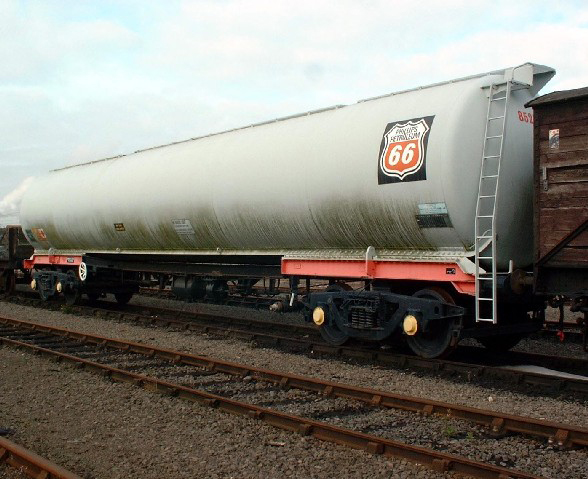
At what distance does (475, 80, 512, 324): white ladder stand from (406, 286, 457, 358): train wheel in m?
0.54

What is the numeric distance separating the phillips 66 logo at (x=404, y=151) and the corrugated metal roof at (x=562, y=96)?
149 centimetres

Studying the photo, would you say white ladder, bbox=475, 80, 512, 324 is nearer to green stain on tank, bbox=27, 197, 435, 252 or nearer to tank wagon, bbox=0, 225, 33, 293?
green stain on tank, bbox=27, 197, 435, 252

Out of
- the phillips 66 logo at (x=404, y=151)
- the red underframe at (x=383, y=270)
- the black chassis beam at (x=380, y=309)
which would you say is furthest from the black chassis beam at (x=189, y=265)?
the phillips 66 logo at (x=404, y=151)

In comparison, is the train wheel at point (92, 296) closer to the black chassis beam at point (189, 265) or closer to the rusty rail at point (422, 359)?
A: the black chassis beam at point (189, 265)

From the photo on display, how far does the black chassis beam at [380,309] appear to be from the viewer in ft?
29.9

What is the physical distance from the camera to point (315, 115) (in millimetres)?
11320

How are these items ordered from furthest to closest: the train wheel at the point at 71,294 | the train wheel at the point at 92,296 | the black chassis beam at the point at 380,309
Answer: the train wheel at the point at 92,296 → the train wheel at the point at 71,294 → the black chassis beam at the point at 380,309

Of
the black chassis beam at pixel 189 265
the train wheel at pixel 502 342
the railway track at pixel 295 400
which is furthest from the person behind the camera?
the black chassis beam at pixel 189 265

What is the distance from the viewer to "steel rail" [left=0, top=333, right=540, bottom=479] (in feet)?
16.8

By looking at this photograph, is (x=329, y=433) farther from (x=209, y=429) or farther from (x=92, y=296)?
(x=92, y=296)

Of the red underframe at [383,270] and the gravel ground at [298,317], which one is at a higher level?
the red underframe at [383,270]

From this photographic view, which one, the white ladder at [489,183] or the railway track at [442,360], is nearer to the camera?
the railway track at [442,360]

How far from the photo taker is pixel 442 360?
9391mm

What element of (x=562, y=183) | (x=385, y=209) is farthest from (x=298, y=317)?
(x=562, y=183)
